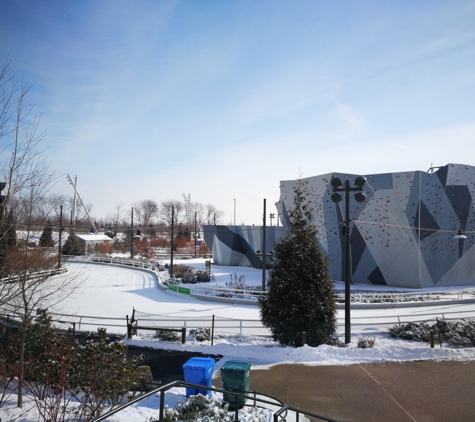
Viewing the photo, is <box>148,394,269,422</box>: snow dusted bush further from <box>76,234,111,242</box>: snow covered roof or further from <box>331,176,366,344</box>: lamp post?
<box>76,234,111,242</box>: snow covered roof

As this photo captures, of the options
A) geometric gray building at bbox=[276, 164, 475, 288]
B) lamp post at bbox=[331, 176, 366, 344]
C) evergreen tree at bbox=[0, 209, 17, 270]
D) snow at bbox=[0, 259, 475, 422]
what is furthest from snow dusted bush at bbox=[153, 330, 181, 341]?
geometric gray building at bbox=[276, 164, 475, 288]

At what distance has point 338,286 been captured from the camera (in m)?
30.1

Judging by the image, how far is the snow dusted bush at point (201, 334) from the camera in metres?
13.6

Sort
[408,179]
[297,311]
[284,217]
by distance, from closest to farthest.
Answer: [297,311]
[408,179]
[284,217]

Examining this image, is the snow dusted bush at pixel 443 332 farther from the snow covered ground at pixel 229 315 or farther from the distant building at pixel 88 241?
the distant building at pixel 88 241

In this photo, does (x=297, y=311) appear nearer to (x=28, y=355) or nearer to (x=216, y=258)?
(x=28, y=355)

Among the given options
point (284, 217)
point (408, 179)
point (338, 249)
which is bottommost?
point (338, 249)

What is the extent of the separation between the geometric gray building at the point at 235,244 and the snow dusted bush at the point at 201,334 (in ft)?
92.9

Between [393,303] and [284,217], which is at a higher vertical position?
[284,217]

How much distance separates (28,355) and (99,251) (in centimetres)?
5478

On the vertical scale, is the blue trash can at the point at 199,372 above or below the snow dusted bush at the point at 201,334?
above

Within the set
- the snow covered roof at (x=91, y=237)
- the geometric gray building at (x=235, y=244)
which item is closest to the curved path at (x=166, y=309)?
the geometric gray building at (x=235, y=244)

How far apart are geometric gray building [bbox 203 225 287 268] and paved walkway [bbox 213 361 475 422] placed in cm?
3175

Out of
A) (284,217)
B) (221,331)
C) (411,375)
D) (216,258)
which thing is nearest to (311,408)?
(411,375)
